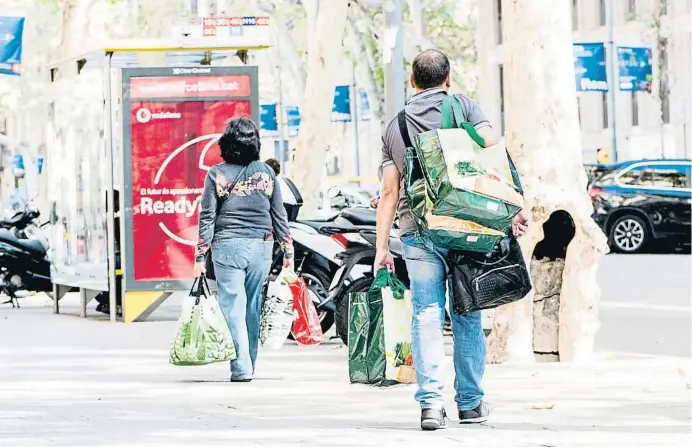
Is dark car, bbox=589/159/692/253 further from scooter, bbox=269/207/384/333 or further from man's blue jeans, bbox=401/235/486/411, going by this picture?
man's blue jeans, bbox=401/235/486/411

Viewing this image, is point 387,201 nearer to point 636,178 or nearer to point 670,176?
point 670,176

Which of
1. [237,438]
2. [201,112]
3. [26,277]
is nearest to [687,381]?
[237,438]

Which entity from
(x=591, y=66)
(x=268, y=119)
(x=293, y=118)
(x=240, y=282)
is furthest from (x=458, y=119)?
(x=293, y=118)

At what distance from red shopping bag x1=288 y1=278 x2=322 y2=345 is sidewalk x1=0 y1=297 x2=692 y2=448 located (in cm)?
24

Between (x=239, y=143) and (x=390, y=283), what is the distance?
2.23 metres

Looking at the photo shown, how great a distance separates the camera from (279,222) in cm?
1067

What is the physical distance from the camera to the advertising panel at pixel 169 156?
51.7 feet

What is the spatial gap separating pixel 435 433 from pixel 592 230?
3.66m

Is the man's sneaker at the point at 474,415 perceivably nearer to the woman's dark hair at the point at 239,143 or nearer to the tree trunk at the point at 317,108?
the woman's dark hair at the point at 239,143

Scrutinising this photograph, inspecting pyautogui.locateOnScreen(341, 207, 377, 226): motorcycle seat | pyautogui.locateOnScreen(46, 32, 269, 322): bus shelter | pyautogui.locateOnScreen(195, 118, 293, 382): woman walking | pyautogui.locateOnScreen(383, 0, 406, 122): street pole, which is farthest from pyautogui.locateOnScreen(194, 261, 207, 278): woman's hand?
pyautogui.locateOnScreen(383, 0, 406, 122): street pole

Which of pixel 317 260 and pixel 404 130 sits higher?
pixel 404 130

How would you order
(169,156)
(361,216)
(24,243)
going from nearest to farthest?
1. (361,216)
2. (169,156)
3. (24,243)

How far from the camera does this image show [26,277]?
1894cm

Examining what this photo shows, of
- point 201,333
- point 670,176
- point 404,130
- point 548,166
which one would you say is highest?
point 670,176
